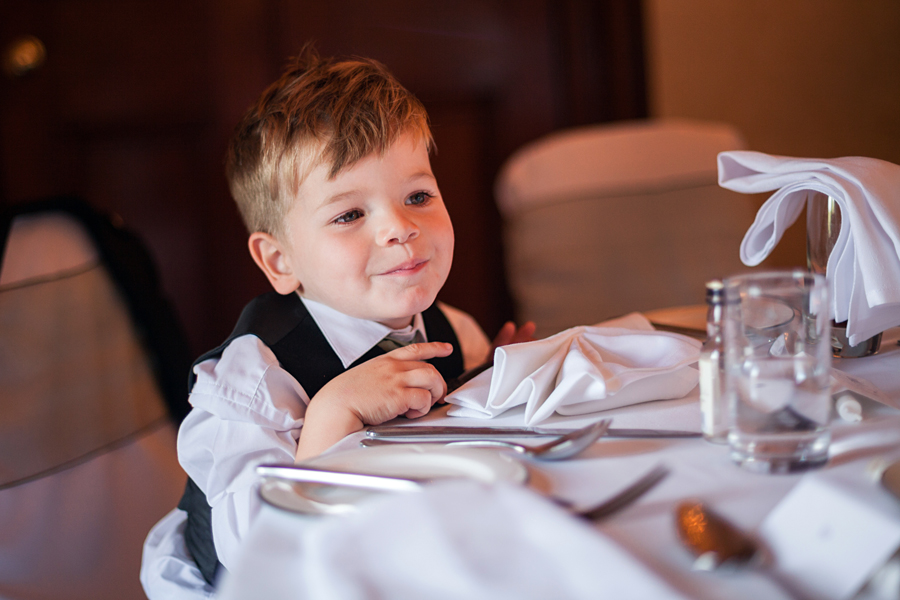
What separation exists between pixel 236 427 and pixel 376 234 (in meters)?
0.24

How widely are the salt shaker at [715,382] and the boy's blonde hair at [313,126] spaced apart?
42 centimetres

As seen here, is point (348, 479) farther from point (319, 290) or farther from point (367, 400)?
point (319, 290)

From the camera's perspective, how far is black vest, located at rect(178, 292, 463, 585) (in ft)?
2.53

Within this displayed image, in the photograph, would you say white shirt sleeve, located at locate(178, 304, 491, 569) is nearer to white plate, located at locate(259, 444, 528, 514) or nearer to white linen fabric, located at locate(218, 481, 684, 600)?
white plate, located at locate(259, 444, 528, 514)

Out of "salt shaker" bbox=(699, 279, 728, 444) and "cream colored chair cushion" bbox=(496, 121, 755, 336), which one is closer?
"salt shaker" bbox=(699, 279, 728, 444)

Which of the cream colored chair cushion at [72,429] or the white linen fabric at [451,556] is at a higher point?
the white linen fabric at [451,556]

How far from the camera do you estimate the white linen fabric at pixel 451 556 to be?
0.29 metres

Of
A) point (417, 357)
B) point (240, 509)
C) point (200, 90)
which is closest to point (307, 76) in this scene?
point (417, 357)

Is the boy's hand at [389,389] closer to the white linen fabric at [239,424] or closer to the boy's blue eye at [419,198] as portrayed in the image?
the white linen fabric at [239,424]

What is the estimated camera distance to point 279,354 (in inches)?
30.3

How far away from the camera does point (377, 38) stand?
193 centimetres

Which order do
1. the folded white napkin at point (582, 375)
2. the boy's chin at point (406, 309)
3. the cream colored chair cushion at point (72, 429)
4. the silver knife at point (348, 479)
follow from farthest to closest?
the cream colored chair cushion at point (72, 429) → the boy's chin at point (406, 309) → the folded white napkin at point (582, 375) → the silver knife at point (348, 479)

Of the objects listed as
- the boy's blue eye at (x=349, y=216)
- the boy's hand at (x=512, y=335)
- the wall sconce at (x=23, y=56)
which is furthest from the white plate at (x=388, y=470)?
the wall sconce at (x=23, y=56)

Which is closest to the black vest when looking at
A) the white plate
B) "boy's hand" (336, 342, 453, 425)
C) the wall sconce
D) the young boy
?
the young boy
